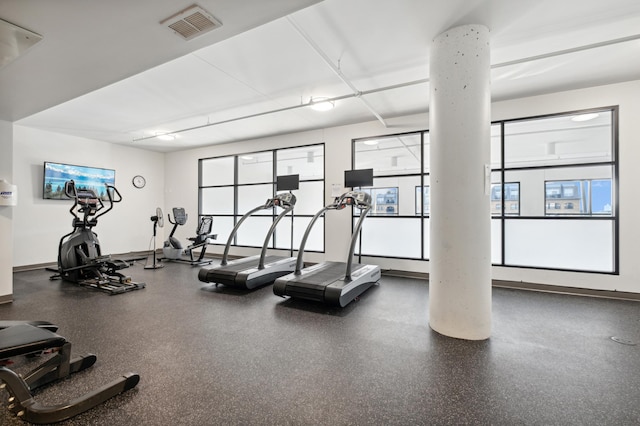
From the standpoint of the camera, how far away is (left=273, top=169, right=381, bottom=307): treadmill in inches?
138

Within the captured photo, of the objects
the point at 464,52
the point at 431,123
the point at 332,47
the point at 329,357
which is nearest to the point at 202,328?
the point at 329,357

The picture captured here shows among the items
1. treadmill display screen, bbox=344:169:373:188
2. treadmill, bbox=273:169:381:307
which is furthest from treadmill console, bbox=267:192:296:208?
treadmill display screen, bbox=344:169:373:188

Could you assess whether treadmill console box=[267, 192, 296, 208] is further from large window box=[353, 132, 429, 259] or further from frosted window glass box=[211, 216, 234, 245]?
frosted window glass box=[211, 216, 234, 245]

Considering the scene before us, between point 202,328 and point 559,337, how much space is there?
3741mm

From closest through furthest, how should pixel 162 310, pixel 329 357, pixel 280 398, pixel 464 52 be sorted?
pixel 280 398, pixel 329 357, pixel 464 52, pixel 162 310

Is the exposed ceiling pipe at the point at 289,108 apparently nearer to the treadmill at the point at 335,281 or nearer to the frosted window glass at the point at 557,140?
the treadmill at the point at 335,281

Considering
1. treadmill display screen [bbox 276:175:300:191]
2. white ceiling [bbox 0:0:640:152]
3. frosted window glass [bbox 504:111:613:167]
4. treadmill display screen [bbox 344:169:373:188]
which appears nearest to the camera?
white ceiling [bbox 0:0:640:152]

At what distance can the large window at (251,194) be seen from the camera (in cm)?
809

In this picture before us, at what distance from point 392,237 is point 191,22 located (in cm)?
552

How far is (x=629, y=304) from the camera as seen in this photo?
12.3 feet

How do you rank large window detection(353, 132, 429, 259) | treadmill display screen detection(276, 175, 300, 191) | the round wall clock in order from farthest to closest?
1. the round wall clock
2. treadmill display screen detection(276, 175, 300, 191)
3. large window detection(353, 132, 429, 259)

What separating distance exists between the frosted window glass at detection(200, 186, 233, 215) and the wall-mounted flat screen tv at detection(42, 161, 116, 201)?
7.93 ft

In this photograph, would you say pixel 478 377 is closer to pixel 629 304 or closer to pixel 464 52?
pixel 464 52

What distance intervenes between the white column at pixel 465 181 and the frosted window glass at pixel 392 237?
2.95 meters
